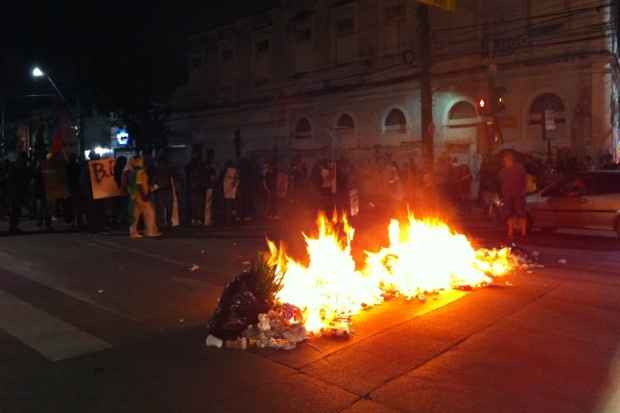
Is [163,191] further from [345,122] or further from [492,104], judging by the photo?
[345,122]

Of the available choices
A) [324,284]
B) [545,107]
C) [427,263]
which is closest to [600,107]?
[545,107]

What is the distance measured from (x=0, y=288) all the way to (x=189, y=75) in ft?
97.2

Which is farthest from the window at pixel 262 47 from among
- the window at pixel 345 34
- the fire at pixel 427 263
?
the fire at pixel 427 263

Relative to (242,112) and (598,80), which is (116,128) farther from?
(598,80)

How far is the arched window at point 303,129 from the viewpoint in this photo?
29.0 meters

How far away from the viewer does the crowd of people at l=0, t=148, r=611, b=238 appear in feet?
44.4

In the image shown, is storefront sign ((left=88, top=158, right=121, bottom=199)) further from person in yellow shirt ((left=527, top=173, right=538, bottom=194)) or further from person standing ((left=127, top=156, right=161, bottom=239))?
person in yellow shirt ((left=527, top=173, right=538, bottom=194))

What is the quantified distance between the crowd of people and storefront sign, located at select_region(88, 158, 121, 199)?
173 mm

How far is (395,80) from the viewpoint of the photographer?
2511 cm

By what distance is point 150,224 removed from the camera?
13.6 m

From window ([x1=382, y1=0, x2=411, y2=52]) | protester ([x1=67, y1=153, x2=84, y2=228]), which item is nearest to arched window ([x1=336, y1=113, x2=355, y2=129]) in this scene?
window ([x1=382, y1=0, x2=411, y2=52])

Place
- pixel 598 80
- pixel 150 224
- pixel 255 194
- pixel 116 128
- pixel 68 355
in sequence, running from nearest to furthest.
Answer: pixel 68 355 < pixel 150 224 < pixel 255 194 < pixel 598 80 < pixel 116 128

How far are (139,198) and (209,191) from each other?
3353mm

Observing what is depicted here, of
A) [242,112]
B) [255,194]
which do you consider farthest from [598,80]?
[242,112]
